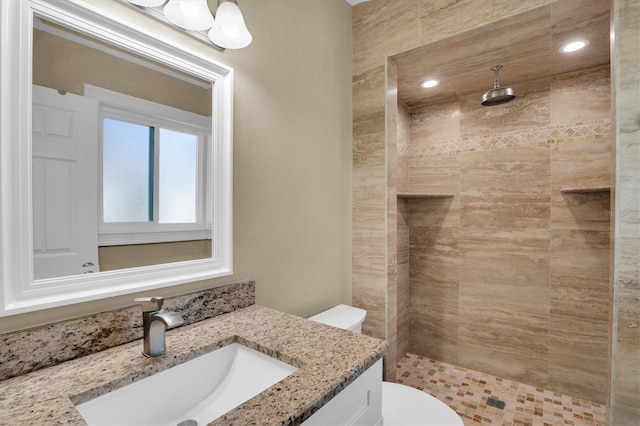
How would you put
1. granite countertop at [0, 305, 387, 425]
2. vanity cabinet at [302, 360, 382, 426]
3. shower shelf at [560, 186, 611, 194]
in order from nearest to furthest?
granite countertop at [0, 305, 387, 425] < vanity cabinet at [302, 360, 382, 426] < shower shelf at [560, 186, 611, 194]

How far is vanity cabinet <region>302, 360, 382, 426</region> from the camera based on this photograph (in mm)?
746

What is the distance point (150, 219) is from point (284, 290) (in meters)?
0.72

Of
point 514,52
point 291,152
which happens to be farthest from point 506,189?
point 291,152

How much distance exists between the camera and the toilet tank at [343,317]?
1603 mm

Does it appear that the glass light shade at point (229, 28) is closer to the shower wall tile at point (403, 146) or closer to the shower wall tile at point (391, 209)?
the shower wall tile at point (391, 209)

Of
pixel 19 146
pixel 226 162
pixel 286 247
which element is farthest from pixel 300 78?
pixel 19 146

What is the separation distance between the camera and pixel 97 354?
876 millimetres

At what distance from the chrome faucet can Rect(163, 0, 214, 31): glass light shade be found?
2.97 feet

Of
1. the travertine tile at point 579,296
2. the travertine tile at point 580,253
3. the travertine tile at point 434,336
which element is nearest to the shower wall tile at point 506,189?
the travertine tile at point 580,253

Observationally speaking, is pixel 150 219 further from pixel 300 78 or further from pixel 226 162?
pixel 300 78

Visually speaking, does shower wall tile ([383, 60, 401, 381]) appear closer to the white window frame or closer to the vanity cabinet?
the vanity cabinet

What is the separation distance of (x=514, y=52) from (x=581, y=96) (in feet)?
2.15

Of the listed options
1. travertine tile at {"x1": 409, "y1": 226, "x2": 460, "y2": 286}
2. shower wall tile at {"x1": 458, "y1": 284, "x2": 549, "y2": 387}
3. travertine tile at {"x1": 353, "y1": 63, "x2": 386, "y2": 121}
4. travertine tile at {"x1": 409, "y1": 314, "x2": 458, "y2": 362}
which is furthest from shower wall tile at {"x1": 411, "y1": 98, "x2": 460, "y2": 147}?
travertine tile at {"x1": 409, "y1": 314, "x2": 458, "y2": 362}

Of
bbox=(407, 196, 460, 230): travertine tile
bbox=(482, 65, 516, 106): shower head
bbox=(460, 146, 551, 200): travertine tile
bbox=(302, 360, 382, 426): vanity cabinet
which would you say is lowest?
bbox=(302, 360, 382, 426): vanity cabinet
